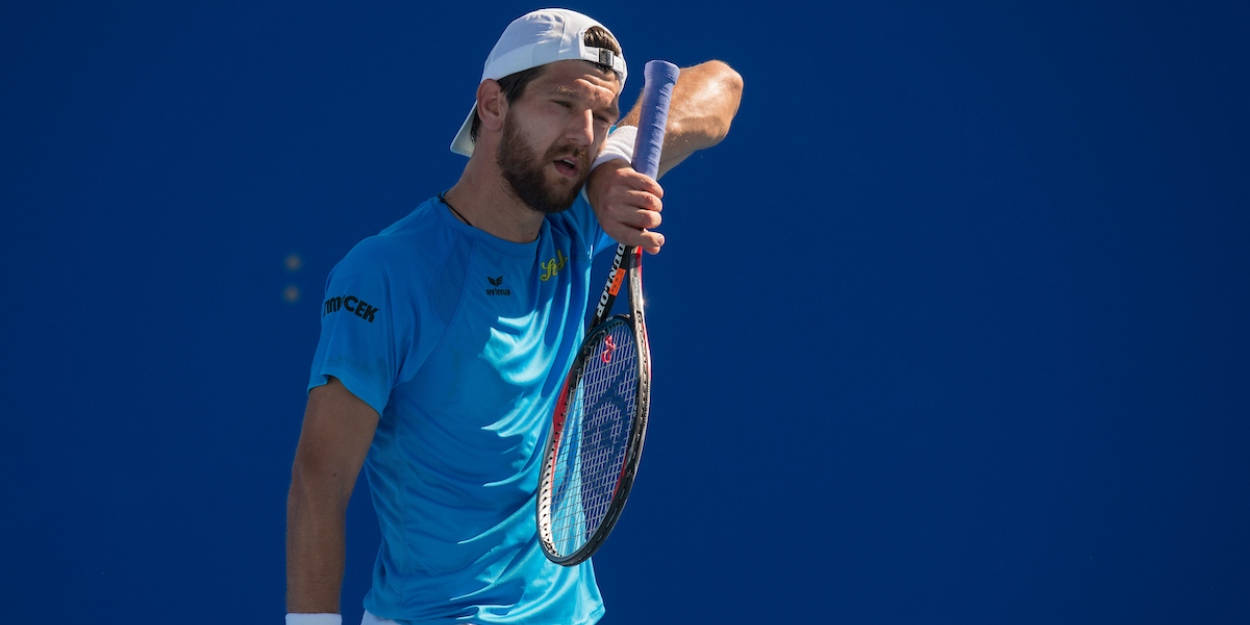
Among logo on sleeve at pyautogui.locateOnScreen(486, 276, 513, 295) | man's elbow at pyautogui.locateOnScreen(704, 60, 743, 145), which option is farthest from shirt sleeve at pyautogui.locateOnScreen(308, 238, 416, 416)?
man's elbow at pyautogui.locateOnScreen(704, 60, 743, 145)

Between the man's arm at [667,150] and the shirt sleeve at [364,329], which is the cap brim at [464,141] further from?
the shirt sleeve at [364,329]

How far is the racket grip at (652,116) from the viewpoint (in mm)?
1929

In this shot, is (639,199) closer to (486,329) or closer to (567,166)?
(567,166)

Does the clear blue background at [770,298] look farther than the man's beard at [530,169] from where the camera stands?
Yes

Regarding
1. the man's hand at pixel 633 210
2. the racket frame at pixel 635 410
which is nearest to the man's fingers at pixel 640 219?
the man's hand at pixel 633 210

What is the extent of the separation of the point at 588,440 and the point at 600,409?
61mm

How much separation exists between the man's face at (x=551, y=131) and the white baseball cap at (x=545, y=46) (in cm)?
2

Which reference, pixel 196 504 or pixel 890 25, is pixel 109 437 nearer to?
pixel 196 504

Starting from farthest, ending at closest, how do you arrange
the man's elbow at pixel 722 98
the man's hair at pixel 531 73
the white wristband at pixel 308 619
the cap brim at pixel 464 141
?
the man's elbow at pixel 722 98 < the cap brim at pixel 464 141 < the man's hair at pixel 531 73 < the white wristband at pixel 308 619

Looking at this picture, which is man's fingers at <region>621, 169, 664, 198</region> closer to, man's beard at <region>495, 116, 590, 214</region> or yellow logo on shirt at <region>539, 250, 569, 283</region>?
man's beard at <region>495, 116, 590, 214</region>

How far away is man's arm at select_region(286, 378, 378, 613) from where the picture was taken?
1.73m

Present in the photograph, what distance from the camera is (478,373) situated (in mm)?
1880

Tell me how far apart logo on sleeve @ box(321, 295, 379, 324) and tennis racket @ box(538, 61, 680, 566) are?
1.22 ft

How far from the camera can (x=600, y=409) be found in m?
2.04
